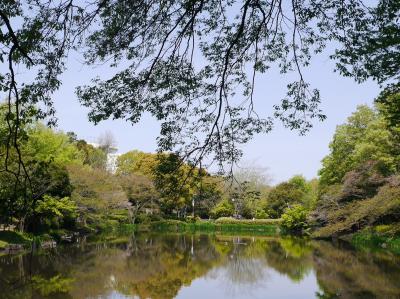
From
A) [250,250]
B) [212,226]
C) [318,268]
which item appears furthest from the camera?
[212,226]

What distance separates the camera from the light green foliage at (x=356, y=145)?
25.8 m

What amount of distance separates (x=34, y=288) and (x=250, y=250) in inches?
510

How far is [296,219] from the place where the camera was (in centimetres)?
3650

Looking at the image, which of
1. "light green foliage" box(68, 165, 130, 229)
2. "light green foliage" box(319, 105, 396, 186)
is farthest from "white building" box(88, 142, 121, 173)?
"light green foliage" box(319, 105, 396, 186)

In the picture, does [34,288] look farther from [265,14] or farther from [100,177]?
[100,177]

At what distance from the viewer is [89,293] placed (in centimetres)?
1126

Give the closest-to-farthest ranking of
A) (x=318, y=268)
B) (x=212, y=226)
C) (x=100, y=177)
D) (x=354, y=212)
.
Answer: (x=318, y=268), (x=354, y=212), (x=100, y=177), (x=212, y=226)

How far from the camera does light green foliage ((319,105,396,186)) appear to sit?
25.8 meters

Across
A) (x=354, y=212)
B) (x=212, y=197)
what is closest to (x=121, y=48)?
(x=212, y=197)

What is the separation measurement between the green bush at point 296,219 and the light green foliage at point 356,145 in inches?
135

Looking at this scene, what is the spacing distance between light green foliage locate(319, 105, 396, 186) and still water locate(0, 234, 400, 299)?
7.95 metres

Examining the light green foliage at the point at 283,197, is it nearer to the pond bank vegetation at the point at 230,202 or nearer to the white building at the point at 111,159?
the pond bank vegetation at the point at 230,202

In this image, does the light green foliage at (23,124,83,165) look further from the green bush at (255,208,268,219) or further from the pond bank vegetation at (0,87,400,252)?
the green bush at (255,208,268,219)

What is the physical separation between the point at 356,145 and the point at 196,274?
17301mm
